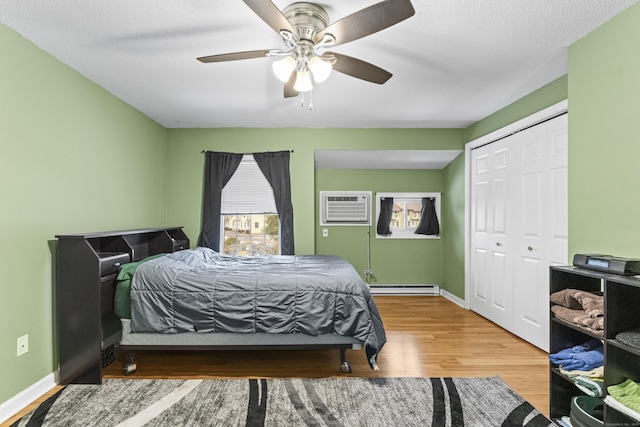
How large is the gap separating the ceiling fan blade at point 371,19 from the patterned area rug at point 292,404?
87.6 inches

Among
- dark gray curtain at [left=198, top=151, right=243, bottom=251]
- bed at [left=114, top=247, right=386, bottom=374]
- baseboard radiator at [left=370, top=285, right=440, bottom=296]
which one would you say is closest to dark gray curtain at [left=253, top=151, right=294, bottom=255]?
dark gray curtain at [left=198, top=151, right=243, bottom=251]

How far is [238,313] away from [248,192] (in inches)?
94.6

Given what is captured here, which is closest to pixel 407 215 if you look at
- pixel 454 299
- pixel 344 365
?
pixel 454 299

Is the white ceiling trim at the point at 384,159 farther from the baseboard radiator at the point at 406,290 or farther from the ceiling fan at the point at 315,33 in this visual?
the ceiling fan at the point at 315,33

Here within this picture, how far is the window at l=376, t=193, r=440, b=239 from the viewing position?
17.7ft

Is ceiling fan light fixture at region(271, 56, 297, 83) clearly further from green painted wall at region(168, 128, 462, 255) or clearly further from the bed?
green painted wall at region(168, 128, 462, 255)

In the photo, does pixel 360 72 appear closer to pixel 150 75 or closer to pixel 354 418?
pixel 150 75

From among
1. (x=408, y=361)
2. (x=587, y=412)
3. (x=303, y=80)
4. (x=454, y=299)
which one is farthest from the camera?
(x=454, y=299)

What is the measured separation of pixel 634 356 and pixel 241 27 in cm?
289

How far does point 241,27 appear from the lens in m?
2.24

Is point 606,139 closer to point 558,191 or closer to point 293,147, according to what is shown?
point 558,191

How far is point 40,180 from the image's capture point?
2.47m

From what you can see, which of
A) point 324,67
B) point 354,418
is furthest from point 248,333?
point 324,67

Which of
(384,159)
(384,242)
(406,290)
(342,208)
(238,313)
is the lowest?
(406,290)
